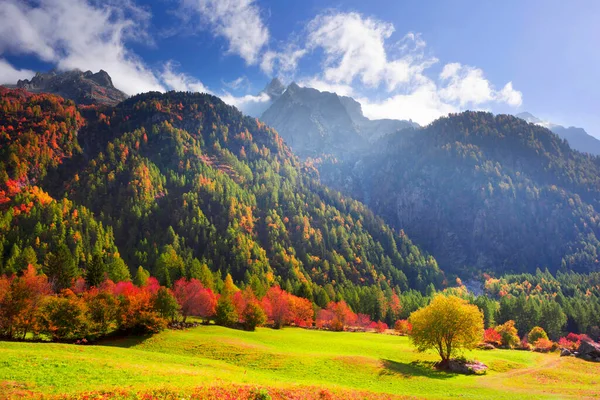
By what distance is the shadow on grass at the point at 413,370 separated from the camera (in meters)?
48.9

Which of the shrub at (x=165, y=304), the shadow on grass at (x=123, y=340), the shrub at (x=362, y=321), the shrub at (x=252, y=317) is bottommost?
the shrub at (x=362, y=321)

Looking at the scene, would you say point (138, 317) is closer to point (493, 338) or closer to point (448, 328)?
point (448, 328)

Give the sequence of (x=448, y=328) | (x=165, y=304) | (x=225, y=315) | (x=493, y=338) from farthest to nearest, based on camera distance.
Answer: (x=493, y=338) → (x=225, y=315) → (x=165, y=304) → (x=448, y=328)

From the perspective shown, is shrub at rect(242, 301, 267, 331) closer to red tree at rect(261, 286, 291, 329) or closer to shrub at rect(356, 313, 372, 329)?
red tree at rect(261, 286, 291, 329)

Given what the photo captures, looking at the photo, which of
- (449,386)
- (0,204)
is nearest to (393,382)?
(449,386)

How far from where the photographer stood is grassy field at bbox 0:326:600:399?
1105 inches

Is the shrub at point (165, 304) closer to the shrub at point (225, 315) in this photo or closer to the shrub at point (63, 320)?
the shrub at point (63, 320)

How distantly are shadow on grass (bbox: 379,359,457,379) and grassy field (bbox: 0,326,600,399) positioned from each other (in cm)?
19

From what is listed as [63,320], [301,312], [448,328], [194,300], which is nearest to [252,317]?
[194,300]

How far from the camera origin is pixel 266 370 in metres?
45.9

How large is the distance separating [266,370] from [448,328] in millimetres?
33813

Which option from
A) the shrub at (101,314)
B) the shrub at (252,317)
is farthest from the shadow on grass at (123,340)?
the shrub at (252,317)

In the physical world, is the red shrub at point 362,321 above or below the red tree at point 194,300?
below

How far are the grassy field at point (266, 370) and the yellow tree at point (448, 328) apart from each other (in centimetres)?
424
